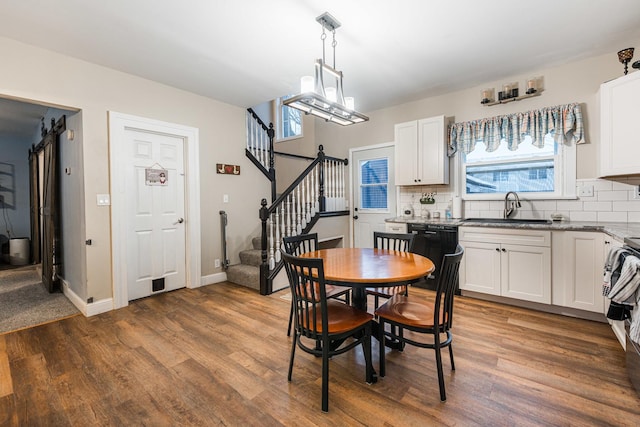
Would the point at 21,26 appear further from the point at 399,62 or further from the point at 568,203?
the point at 568,203

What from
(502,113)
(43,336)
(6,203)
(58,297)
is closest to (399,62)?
(502,113)

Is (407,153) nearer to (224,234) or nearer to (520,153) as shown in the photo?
(520,153)

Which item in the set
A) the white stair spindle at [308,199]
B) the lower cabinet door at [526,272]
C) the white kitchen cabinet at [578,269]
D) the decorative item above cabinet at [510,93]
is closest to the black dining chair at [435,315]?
the lower cabinet door at [526,272]

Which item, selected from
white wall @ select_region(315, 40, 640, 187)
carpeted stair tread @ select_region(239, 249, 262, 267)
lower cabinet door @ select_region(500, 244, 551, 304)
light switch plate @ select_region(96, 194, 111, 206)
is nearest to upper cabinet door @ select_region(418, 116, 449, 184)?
white wall @ select_region(315, 40, 640, 187)

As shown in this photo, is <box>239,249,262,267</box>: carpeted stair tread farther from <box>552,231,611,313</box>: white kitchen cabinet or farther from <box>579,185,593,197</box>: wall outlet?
<box>579,185,593,197</box>: wall outlet

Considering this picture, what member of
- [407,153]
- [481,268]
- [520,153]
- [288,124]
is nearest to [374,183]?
[407,153]

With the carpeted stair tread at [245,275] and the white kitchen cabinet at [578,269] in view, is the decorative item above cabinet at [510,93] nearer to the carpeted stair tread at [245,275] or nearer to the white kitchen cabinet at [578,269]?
the white kitchen cabinet at [578,269]

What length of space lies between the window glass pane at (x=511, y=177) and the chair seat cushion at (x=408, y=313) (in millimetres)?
2484

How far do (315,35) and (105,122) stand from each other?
97.0 inches

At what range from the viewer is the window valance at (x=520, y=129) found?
10.6ft

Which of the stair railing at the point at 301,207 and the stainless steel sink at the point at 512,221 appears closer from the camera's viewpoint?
the stainless steel sink at the point at 512,221

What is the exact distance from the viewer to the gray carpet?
2969mm

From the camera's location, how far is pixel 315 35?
8.64ft

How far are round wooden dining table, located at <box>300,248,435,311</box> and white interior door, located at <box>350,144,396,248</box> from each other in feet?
7.86
